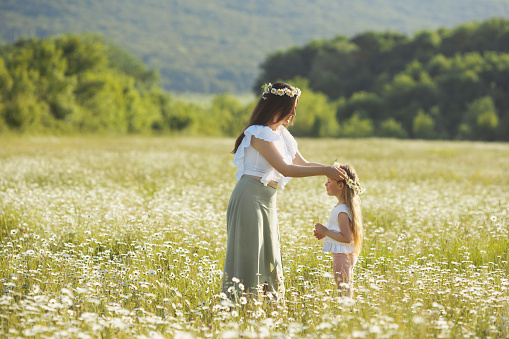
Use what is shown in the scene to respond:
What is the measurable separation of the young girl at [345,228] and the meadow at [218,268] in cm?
23

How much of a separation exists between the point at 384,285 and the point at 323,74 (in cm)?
8290

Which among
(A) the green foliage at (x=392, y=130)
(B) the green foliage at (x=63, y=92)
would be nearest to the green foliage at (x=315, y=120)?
(A) the green foliage at (x=392, y=130)

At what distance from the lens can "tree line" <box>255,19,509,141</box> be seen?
61656 mm

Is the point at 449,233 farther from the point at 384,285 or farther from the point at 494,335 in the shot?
the point at 494,335

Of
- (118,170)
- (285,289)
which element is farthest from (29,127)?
(285,289)

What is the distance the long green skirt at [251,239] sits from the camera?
4.65 meters

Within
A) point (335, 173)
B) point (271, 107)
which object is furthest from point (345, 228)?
point (271, 107)

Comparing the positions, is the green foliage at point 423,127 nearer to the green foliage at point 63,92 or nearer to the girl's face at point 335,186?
the green foliage at point 63,92

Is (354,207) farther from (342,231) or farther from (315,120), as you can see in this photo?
(315,120)

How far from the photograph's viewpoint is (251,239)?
4.65m

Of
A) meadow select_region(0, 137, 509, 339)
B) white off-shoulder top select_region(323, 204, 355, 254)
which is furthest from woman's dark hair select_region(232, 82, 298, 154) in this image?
meadow select_region(0, 137, 509, 339)

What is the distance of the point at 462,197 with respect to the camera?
10.3 meters

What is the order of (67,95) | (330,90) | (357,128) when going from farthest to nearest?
(330,90) < (357,128) < (67,95)

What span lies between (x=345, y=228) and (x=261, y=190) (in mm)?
853
